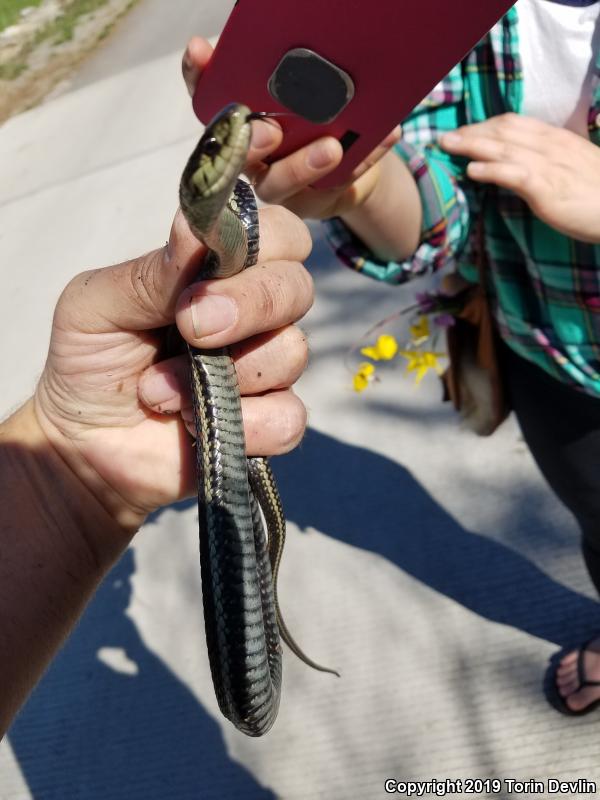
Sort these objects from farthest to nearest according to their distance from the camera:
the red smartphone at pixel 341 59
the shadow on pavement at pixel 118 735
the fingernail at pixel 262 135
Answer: the shadow on pavement at pixel 118 735, the fingernail at pixel 262 135, the red smartphone at pixel 341 59

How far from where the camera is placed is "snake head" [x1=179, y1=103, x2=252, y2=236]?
0.78 m

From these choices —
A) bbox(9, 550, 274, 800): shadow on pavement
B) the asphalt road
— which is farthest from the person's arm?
the asphalt road

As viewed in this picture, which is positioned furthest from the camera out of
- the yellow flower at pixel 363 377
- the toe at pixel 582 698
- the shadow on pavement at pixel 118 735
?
the yellow flower at pixel 363 377

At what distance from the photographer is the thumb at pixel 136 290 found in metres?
0.93

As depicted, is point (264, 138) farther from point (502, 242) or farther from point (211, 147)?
point (502, 242)

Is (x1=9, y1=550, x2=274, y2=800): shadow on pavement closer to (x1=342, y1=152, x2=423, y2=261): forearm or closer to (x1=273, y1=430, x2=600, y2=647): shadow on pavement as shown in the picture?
(x1=273, y1=430, x2=600, y2=647): shadow on pavement

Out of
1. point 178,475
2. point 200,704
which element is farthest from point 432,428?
point 178,475

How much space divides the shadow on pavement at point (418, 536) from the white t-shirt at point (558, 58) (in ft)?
3.67

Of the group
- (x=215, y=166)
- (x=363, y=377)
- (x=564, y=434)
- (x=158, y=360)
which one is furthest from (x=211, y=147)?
(x=363, y=377)

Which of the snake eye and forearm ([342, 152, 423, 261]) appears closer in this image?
the snake eye

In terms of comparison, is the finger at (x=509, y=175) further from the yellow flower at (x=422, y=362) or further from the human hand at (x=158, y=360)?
the yellow flower at (x=422, y=362)

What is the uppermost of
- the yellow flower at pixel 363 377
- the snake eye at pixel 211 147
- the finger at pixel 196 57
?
the finger at pixel 196 57

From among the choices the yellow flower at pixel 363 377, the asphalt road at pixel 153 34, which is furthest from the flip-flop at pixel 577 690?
the asphalt road at pixel 153 34

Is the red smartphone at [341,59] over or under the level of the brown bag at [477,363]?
over
